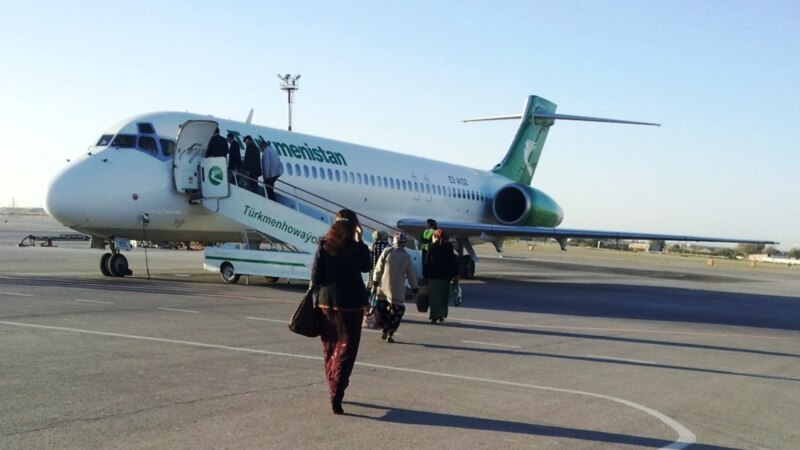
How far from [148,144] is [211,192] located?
1762 millimetres

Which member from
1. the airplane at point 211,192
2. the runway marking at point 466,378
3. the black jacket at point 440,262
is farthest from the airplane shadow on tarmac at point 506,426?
the airplane at point 211,192

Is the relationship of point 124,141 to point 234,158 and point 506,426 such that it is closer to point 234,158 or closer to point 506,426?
point 234,158

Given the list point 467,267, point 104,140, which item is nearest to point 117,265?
point 104,140

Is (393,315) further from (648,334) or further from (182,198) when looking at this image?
(182,198)

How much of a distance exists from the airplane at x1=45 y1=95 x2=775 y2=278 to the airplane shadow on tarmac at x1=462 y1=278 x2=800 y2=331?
244cm

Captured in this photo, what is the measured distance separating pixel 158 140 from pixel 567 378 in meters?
12.8

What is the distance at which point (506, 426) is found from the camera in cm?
677

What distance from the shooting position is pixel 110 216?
18.2 metres

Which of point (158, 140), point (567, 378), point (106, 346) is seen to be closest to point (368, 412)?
point (567, 378)

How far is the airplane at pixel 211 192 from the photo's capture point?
714 inches

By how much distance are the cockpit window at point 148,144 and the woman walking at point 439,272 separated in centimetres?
795

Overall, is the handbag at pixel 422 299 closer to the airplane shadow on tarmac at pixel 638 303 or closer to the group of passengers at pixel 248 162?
the airplane shadow on tarmac at pixel 638 303

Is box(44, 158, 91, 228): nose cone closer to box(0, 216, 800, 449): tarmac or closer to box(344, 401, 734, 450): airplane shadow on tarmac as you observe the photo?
box(0, 216, 800, 449): tarmac

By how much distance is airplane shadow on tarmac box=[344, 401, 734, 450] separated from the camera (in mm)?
6465
